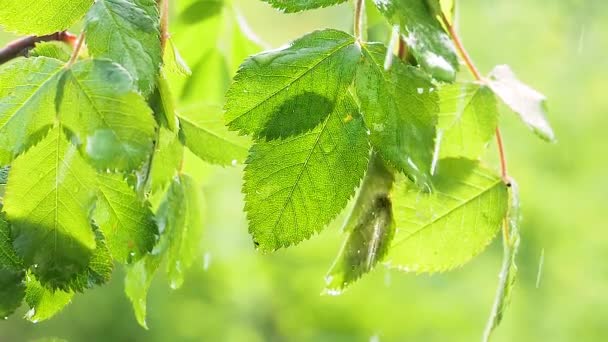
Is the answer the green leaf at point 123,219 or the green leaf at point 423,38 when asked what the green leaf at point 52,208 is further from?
the green leaf at point 423,38

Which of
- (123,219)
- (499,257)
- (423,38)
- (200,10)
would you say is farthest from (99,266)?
(499,257)

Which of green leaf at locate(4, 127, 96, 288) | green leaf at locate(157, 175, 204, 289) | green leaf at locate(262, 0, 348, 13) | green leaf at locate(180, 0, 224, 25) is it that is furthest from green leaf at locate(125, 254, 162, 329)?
green leaf at locate(180, 0, 224, 25)

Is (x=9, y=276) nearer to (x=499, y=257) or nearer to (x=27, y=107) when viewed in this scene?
(x=27, y=107)

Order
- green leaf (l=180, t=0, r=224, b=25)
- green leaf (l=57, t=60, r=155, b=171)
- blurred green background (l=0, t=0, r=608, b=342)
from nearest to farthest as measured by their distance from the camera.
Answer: green leaf (l=57, t=60, r=155, b=171), green leaf (l=180, t=0, r=224, b=25), blurred green background (l=0, t=0, r=608, b=342)

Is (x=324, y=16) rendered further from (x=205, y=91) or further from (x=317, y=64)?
(x=317, y=64)

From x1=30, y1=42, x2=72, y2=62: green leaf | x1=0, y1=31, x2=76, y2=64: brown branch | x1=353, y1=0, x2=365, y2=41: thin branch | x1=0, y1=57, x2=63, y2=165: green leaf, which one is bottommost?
x1=0, y1=31, x2=76, y2=64: brown branch

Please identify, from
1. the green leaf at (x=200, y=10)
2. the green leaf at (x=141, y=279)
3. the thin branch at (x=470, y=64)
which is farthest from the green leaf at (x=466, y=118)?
the green leaf at (x=200, y=10)

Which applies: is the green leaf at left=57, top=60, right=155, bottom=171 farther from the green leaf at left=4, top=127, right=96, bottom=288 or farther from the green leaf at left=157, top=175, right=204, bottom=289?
the green leaf at left=157, top=175, right=204, bottom=289
